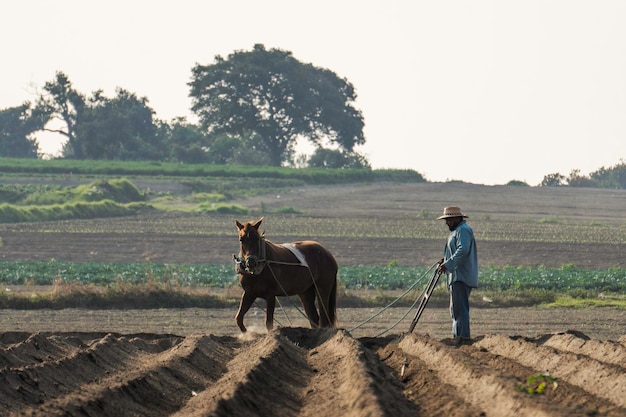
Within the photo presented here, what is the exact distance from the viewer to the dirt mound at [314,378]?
33.2 ft

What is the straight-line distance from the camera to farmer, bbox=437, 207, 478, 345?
632 inches

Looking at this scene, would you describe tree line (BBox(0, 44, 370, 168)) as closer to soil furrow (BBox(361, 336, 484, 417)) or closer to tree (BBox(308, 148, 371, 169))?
tree (BBox(308, 148, 371, 169))

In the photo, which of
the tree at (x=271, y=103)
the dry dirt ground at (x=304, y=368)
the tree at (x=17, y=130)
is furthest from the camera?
the tree at (x=17, y=130)

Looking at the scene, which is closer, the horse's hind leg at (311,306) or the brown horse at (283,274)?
the brown horse at (283,274)

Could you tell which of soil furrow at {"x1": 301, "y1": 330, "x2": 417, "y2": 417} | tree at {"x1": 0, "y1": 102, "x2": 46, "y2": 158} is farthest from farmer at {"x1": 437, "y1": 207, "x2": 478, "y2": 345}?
tree at {"x1": 0, "y1": 102, "x2": 46, "y2": 158}

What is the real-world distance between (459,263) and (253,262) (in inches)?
117

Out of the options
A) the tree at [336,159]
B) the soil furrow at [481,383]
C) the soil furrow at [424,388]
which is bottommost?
the soil furrow at [424,388]

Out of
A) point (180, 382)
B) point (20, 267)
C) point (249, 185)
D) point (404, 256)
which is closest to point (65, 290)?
point (20, 267)

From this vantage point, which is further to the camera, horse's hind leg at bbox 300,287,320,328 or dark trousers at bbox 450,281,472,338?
horse's hind leg at bbox 300,287,320,328

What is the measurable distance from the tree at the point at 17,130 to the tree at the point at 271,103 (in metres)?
14.5

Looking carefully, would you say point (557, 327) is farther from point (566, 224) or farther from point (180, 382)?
point (566, 224)

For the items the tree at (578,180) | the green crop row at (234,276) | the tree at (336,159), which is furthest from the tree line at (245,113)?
the green crop row at (234,276)

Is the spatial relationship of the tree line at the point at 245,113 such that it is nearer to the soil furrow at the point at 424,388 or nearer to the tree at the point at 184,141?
the tree at the point at 184,141

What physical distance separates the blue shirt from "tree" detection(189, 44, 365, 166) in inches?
2777
